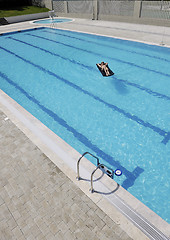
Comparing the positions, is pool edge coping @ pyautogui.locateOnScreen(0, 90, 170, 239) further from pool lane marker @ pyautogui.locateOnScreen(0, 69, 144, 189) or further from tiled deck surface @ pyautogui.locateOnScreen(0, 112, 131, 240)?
pool lane marker @ pyautogui.locateOnScreen(0, 69, 144, 189)

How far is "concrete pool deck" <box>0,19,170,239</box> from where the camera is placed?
2938 millimetres

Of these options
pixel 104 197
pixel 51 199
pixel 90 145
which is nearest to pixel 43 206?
pixel 51 199

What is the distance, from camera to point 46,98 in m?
7.66

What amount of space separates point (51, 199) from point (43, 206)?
0.61ft

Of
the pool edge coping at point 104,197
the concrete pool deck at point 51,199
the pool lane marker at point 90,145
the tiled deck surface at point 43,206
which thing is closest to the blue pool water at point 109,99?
the pool lane marker at point 90,145

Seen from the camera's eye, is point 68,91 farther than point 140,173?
Yes

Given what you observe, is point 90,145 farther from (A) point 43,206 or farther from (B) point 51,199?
(A) point 43,206

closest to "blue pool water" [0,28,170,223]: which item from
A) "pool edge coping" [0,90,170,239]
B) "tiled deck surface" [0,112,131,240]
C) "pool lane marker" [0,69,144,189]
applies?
"pool lane marker" [0,69,144,189]

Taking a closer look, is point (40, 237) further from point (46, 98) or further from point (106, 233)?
point (46, 98)

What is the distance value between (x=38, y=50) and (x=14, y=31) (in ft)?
22.0

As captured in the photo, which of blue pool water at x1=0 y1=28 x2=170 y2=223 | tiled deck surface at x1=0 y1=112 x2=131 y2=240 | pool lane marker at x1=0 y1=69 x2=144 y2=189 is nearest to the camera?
tiled deck surface at x1=0 y1=112 x2=131 y2=240

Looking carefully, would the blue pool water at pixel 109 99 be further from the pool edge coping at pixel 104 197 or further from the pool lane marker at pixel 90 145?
the pool edge coping at pixel 104 197

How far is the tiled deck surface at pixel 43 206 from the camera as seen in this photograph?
9.56 ft

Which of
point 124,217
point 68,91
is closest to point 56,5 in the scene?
point 68,91
